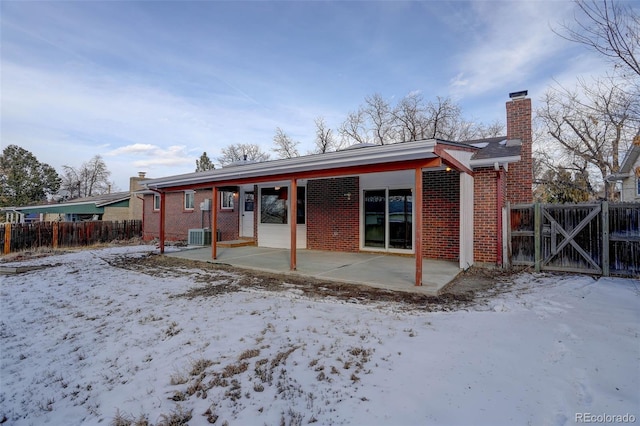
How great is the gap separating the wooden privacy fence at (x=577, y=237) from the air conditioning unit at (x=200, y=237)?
1063 centimetres

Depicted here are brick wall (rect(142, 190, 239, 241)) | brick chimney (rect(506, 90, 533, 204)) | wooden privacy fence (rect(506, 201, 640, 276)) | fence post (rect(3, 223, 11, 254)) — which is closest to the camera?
wooden privacy fence (rect(506, 201, 640, 276))

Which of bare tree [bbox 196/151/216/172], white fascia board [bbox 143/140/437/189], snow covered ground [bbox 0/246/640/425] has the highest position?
bare tree [bbox 196/151/216/172]

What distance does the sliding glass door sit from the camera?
877cm

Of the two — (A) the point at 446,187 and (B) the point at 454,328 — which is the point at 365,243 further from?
(B) the point at 454,328

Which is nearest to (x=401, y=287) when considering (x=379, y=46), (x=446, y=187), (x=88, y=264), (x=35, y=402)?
(x=446, y=187)

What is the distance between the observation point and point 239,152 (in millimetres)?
43031

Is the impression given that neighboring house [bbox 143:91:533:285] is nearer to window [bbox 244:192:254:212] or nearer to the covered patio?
window [bbox 244:192:254:212]

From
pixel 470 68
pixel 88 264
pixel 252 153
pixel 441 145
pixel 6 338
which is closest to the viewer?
pixel 6 338

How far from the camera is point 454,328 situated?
11.9ft

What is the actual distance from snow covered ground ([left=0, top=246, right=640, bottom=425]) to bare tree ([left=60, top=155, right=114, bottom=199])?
47.5 metres

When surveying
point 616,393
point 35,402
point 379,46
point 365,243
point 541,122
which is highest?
point 379,46

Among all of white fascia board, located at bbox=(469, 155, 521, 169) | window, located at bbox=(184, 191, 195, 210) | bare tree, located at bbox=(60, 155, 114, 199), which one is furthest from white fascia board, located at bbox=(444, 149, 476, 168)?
bare tree, located at bbox=(60, 155, 114, 199)

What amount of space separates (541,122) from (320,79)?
47.8 ft

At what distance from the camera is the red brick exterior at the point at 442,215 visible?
26.2ft
